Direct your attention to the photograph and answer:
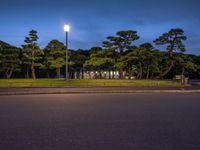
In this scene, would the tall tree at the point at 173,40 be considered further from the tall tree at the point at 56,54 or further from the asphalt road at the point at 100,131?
the asphalt road at the point at 100,131

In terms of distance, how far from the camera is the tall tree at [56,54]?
51906 mm

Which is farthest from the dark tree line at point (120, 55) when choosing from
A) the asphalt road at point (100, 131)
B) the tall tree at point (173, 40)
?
the asphalt road at point (100, 131)

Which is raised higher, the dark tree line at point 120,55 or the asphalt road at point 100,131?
the dark tree line at point 120,55

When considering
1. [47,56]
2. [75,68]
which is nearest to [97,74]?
[75,68]

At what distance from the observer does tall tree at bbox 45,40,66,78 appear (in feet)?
170

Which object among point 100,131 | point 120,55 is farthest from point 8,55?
point 100,131

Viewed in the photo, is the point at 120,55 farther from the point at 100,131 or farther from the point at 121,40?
the point at 100,131

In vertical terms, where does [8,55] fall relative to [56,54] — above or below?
below

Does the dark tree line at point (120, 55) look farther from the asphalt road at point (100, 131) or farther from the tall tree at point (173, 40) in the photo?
the asphalt road at point (100, 131)

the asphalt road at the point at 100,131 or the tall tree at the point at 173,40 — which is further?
the tall tree at the point at 173,40

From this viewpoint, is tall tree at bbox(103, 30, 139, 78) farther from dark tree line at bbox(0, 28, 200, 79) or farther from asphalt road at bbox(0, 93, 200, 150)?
asphalt road at bbox(0, 93, 200, 150)

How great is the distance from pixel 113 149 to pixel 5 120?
16.4 ft

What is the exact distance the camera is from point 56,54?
53.6 meters

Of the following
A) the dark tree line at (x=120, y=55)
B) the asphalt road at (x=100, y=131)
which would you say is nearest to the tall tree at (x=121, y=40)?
the dark tree line at (x=120, y=55)
